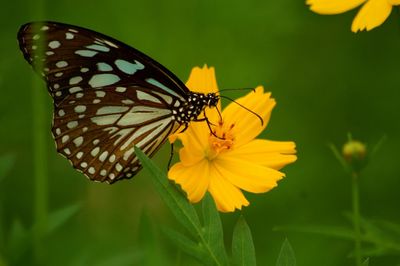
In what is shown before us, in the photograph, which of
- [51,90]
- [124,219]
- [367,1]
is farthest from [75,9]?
[367,1]

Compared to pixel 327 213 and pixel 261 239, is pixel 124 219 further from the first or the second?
pixel 327 213

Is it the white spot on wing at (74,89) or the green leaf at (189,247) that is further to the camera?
the white spot on wing at (74,89)

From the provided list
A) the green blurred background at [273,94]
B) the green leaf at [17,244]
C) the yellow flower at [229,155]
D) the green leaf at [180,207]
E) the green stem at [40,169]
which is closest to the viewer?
the green stem at [40,169]

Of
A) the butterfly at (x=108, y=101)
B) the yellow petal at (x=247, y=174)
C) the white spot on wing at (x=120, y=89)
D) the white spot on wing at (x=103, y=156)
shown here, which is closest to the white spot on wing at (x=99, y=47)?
the butterfly at (x=108, y=101)

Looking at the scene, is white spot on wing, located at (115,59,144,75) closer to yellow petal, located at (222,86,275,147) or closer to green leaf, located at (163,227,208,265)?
yellow petal, located at (222,86,275,147)

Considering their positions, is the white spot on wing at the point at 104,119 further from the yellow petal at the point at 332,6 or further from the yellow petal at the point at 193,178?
the yellow petal at the point at 332,6

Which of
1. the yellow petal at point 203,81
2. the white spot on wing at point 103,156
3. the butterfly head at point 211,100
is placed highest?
the yellow petal at point 203,81
